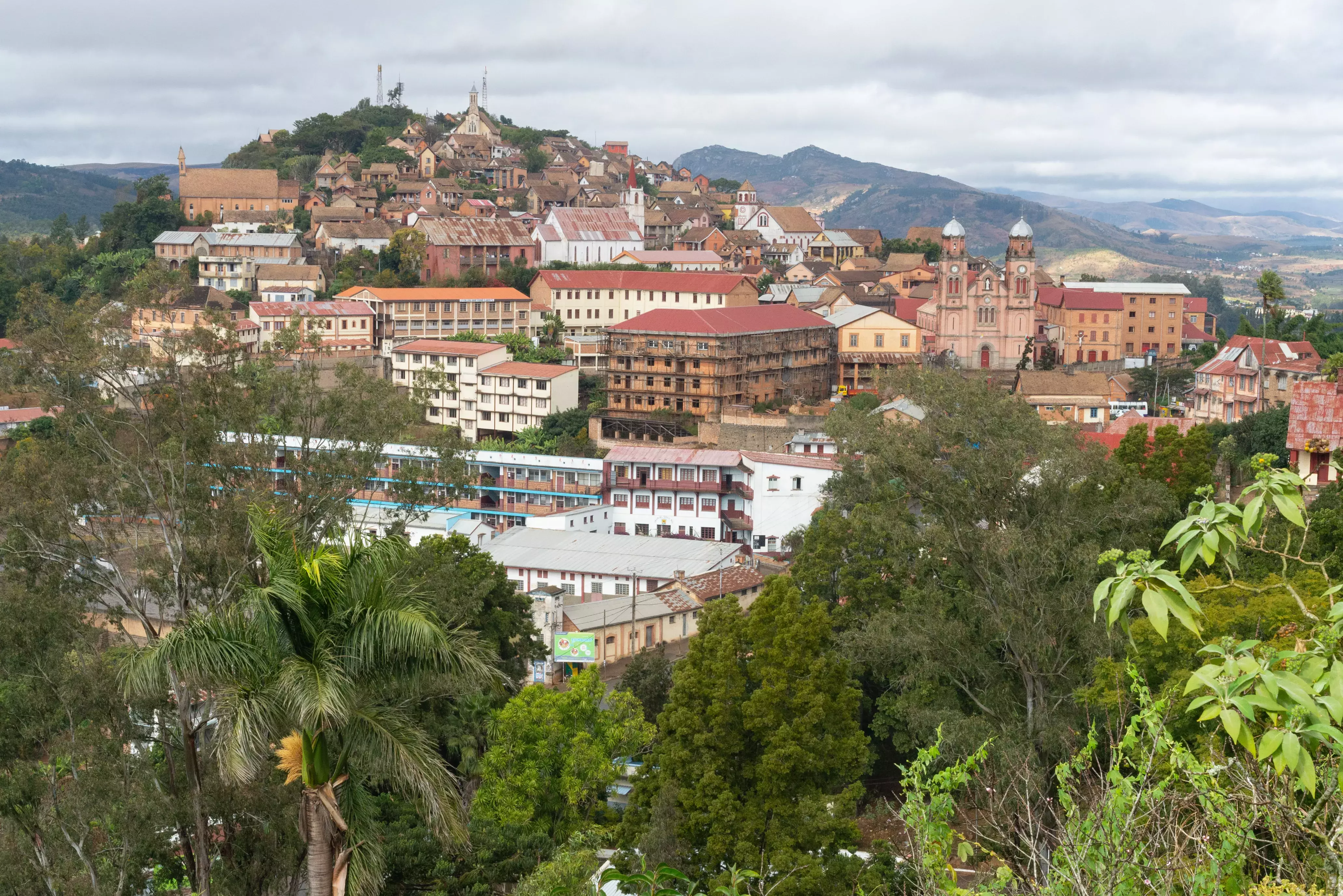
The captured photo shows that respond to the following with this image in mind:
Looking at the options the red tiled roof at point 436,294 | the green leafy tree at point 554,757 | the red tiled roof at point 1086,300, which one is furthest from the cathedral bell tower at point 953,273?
Answer: the green leafy tree at point 554,757

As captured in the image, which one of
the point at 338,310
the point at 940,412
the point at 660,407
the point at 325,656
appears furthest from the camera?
the point at 338,310

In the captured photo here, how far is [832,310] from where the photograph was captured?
6638 cm

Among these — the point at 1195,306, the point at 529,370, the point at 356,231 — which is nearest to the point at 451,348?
the point at 529,370

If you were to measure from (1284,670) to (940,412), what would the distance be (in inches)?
692

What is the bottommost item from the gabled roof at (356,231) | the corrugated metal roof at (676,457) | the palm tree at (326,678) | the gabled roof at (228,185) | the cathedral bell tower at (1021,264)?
the corrugated metal roof at (676,457)

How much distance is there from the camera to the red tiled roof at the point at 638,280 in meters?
64.2

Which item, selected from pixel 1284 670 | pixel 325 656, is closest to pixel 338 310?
pixel 325 656

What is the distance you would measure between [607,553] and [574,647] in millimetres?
9414

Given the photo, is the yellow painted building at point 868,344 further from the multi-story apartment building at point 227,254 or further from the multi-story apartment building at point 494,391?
the multi-story apartment building at point 227,254

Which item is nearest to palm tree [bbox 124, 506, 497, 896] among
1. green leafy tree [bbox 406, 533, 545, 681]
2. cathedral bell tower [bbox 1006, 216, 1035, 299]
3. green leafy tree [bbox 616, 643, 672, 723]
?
green leafy tree [bbox 406, 533, 545, 681]

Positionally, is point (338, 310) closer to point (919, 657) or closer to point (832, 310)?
point (832, 310)

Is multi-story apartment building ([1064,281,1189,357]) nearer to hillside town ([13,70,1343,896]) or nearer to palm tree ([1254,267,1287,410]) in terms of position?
palm tree ([1254,267,1287,410])

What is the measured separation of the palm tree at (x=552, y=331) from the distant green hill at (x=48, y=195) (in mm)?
85823

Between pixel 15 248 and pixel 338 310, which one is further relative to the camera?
pixel 15 248
